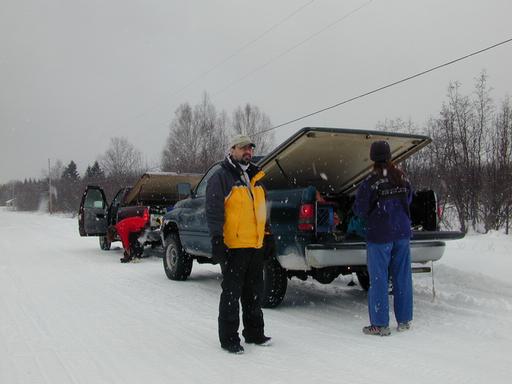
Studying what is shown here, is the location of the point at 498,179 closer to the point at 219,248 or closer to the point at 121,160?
Answer: the point at 219,248

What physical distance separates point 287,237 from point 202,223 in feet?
6.71

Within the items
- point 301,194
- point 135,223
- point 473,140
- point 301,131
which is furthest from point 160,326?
point 473,140

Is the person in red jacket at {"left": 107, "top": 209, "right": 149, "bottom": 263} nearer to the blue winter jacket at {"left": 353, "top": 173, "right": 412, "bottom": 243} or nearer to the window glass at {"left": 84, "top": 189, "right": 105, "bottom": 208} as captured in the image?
the window glass at {"left": 84, "top": 189, "right": 105, "bottom": 208}

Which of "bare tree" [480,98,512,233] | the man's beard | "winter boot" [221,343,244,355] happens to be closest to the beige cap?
the man's beard

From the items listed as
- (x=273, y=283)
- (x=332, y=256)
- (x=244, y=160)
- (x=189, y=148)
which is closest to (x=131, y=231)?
(x=273, y=283)

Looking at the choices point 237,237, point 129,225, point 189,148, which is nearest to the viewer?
point 237,237

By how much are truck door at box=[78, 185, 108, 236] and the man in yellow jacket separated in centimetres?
966

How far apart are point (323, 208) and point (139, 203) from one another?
25.4ft

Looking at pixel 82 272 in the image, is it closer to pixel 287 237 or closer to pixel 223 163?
pixel 287 237

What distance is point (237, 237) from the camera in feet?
14.2

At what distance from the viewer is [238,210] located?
14.3 ft

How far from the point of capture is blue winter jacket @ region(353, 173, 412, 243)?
4770mm

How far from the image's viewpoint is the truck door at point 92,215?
13.3 meters

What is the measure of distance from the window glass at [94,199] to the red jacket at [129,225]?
2561mm
